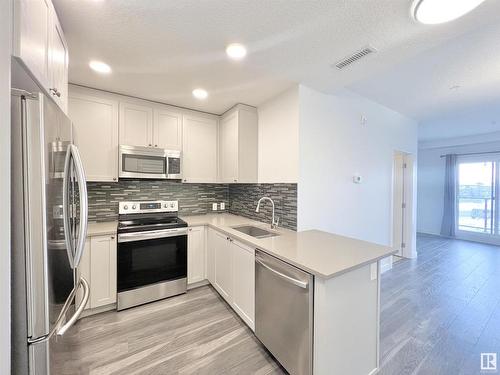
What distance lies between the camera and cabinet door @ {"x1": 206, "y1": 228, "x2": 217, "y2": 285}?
268 centimetres

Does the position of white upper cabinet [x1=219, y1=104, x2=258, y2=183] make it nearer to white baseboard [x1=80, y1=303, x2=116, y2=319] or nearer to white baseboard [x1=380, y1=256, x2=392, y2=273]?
white baseboard [x1=80, y1=303, x2=116, y2=319]

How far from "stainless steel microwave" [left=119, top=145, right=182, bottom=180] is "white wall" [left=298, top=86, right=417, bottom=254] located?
170 cm

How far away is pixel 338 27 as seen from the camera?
1.42m

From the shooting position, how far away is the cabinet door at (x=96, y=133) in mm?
2355

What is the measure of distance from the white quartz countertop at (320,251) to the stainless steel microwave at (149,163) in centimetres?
125

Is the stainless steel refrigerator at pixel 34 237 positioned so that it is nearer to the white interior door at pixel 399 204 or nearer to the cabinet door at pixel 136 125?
the cabinet door at pixel 136 125

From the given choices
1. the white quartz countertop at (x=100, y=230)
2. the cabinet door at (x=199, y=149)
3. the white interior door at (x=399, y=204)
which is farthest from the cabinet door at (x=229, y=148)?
the white interior door at (x=399, y=204)

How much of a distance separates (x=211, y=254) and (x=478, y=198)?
6978mm

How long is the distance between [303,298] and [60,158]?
1620 mm

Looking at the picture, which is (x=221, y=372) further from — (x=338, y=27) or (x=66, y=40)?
(x=66, y=40)

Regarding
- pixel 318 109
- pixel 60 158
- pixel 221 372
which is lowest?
pixel 221 372

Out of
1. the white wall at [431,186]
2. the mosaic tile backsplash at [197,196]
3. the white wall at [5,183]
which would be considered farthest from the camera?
the white wall at [431,186]

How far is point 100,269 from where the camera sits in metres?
2.19

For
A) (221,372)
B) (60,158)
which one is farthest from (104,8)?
(221,372)
